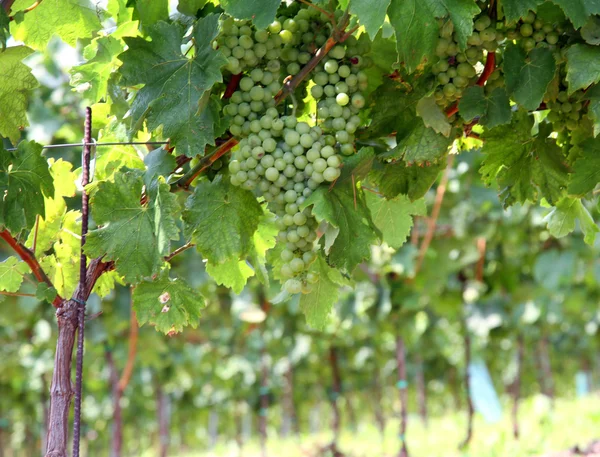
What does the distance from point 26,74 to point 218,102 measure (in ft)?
1.83

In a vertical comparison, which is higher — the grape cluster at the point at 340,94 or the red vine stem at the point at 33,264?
the grape cluster at the point at 340,94

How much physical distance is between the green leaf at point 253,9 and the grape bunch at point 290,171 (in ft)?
0.80

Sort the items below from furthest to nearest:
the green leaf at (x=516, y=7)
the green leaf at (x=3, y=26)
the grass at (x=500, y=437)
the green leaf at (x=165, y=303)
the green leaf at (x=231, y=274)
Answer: the grass at (x=500, y=437) → the green leaf at (x=231, y=274) → the green leaf at (x=165, y=303) → the green leaf at (x=3, y=26) → the green leaf at (x=516, y=7)

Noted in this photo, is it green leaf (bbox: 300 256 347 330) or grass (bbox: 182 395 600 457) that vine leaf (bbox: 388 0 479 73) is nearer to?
green leaf (bbox: 300 256 347 330)

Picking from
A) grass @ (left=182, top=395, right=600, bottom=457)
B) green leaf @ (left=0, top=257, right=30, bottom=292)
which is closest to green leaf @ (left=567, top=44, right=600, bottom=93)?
green leaf @ (left=0, top=257, right=30, bottom=292)

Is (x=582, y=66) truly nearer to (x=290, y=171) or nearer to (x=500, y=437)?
(x=290, y=171)

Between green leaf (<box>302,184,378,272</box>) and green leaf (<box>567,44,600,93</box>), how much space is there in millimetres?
591

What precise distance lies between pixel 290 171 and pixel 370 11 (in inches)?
17.3

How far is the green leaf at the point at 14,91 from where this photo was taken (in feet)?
6.53

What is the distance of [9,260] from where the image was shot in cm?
223

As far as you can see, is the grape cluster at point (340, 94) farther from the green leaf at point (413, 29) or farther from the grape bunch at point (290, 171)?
the green leaf at point (413, 29)

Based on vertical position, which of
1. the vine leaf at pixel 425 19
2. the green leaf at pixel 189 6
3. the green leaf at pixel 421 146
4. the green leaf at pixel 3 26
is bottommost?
the green leaf at pixel 421 146

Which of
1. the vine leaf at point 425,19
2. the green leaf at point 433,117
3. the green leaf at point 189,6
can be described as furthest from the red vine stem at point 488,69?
the green leaf at point 189,6

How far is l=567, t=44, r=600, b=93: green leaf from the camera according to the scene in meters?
1.79
